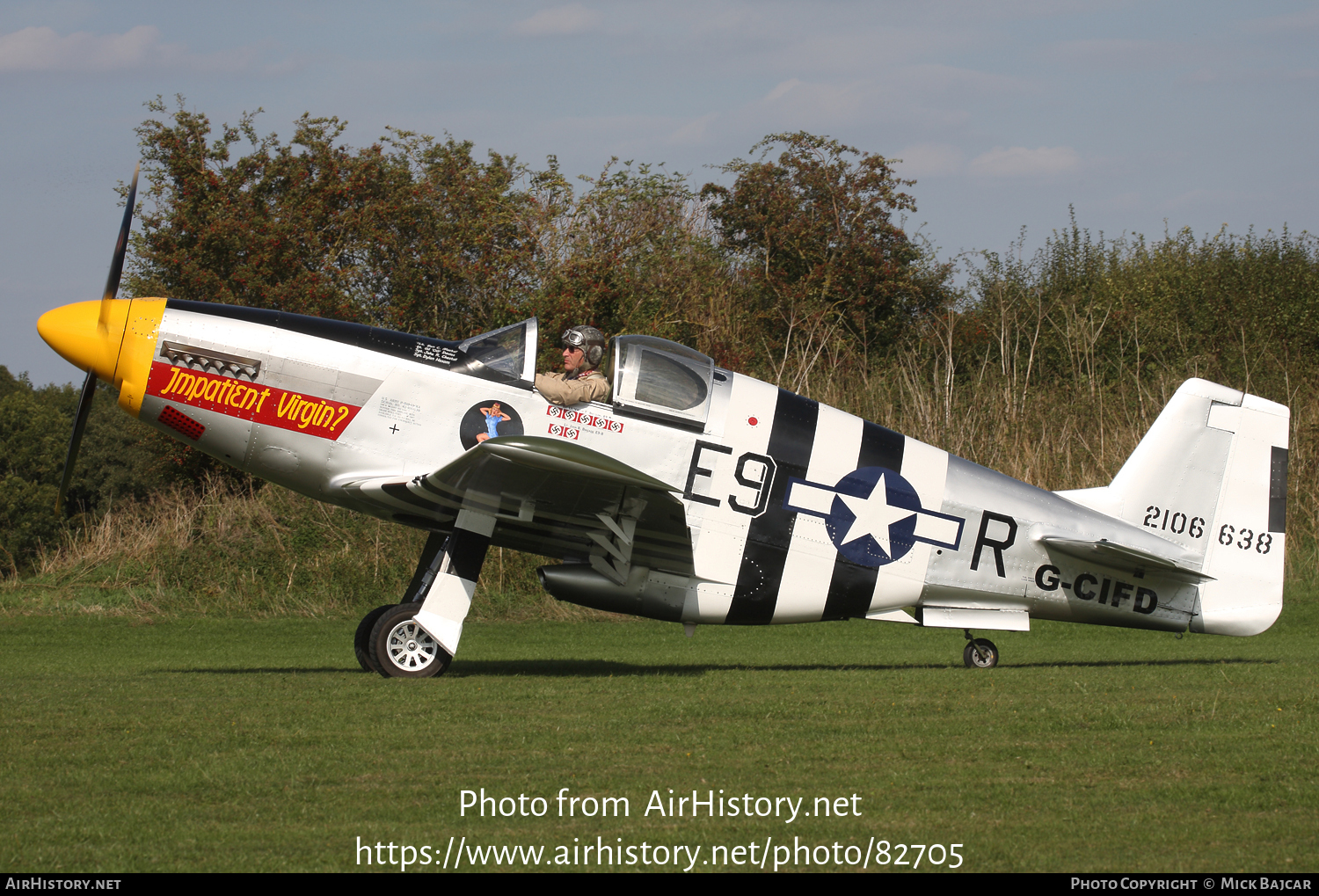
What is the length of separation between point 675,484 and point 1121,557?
11.6ft

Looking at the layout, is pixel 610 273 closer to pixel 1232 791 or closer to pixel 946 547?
pixel 946 547

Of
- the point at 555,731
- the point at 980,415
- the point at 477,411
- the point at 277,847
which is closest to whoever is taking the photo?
the point at 277,847

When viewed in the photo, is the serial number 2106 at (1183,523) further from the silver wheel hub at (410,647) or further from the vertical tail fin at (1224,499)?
the silver wheel hub at (410,647)

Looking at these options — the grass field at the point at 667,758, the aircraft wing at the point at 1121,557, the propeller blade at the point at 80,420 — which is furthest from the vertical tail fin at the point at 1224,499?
the propeller blade at the point at 80,420

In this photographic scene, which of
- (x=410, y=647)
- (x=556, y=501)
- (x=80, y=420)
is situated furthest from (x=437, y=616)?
(x=80, y=420)

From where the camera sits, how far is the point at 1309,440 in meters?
19.0

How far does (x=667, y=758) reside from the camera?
5480 millimetres

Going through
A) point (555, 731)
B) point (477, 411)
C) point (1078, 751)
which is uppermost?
point (477, 411)

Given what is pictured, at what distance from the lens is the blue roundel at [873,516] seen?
882cm

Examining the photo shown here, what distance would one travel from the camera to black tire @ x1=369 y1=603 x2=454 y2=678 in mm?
8070

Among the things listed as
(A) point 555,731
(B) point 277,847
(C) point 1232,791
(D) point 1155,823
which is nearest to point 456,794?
(B) point 277,847

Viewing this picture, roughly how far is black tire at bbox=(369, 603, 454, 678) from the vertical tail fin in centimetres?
529

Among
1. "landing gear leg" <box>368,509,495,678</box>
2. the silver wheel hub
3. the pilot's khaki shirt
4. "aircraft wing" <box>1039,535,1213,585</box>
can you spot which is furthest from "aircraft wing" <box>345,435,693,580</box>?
"aircraft wing" <box>1039,535,1213,585</box>

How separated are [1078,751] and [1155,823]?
131 cm
